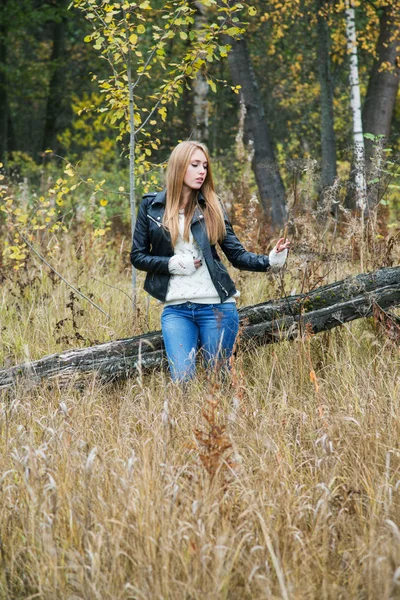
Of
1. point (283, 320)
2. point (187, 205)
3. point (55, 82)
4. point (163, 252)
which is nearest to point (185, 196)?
point (187, 205)

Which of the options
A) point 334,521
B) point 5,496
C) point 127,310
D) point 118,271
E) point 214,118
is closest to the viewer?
point 334,521

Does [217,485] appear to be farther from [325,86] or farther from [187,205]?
[325,86]

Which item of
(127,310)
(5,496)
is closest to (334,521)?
(5,496)

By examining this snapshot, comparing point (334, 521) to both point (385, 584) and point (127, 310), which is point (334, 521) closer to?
point (385, 584)

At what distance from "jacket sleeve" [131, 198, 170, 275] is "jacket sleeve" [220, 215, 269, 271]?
37cm

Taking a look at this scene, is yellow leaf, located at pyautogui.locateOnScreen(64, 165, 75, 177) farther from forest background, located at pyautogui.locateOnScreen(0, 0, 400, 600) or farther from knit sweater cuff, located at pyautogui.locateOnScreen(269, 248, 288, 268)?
knit sweater cuff, located at pyautogui.locateOnScreen(269, 248, 288, 268)

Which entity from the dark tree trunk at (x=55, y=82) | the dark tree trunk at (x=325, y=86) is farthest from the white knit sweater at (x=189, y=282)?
the dark tree trunk at (x=55, y=82)

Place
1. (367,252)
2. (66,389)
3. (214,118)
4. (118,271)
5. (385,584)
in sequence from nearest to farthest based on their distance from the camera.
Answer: (385,584), (66,389), (367,252), (118,271), (214,118)

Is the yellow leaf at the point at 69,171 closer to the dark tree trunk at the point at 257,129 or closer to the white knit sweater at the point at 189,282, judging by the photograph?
the white knit sweater at the point at 189,282

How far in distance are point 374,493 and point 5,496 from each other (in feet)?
4.59

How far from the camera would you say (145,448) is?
109 inches

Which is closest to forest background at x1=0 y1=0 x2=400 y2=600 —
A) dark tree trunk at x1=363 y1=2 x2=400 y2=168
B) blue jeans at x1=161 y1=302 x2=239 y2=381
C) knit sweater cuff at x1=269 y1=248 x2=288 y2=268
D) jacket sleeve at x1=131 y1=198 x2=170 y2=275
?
blue jeans at x1=161 y1=302 x2=239 y2=381

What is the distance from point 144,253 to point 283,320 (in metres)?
0.89

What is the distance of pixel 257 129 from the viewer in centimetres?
1002
